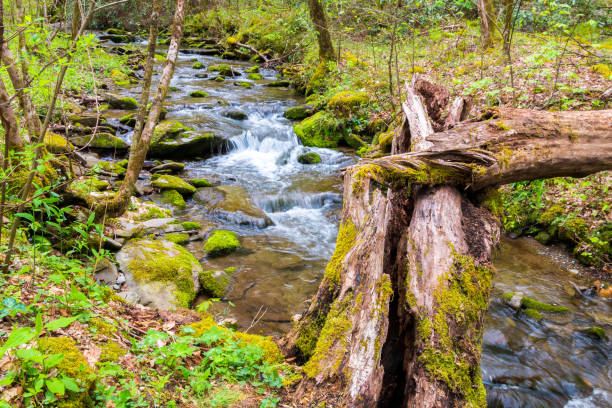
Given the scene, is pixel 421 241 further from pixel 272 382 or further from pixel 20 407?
pixel 20 407

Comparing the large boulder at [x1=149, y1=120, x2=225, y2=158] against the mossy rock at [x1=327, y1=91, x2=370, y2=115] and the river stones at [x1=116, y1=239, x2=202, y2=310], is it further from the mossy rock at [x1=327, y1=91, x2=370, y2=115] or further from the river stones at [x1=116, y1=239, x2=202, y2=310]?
the river stones at [x1=116, y1=239, x2=202, y2=310]

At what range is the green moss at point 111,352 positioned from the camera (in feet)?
7.98

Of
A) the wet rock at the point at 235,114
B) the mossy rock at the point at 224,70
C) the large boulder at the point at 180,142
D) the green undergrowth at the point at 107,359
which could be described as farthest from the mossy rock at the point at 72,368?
the mossy rock at the point at 224,70

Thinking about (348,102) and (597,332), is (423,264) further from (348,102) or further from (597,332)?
(348,102)

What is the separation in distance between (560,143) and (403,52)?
13476 millimetres

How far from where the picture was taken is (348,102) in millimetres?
11969

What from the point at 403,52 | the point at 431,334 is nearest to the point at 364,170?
the point at 431,334

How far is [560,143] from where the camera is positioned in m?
3.61

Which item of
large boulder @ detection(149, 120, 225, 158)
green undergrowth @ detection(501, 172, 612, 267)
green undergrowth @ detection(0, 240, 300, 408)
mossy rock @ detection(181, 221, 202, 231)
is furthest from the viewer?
large boulder @ detection(149, 120, 225, 158)

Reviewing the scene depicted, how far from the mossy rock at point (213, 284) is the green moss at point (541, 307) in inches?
182

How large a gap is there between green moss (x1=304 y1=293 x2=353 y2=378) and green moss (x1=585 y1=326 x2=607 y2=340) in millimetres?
4503

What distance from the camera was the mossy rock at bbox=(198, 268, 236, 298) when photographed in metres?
5.36

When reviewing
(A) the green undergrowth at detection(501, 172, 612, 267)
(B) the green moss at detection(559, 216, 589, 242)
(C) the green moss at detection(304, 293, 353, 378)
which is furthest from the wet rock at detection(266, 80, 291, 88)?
(C) the green moss at detection(304, 293, 353, 378)

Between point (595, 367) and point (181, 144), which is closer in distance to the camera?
point (595, 367)
